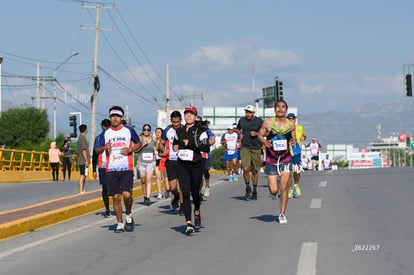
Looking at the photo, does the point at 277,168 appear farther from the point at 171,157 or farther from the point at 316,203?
the point at 316,203

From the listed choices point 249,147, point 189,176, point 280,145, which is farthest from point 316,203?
point 189,176

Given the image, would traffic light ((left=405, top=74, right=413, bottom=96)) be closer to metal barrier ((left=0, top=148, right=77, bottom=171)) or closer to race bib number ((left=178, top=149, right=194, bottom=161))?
metal barrier ((left=0, top=148, right=77, bottom=171))

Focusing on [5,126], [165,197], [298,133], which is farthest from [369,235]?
[5,126]

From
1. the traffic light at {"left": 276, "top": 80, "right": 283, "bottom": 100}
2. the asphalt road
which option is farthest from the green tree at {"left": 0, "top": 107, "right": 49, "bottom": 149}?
the asphalt road

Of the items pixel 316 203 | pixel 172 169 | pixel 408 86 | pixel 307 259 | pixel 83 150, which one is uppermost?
pixel 408 86

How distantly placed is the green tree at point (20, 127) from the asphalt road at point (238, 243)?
207ft

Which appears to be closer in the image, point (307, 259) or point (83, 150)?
point (307, 259)

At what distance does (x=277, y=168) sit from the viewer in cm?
1161

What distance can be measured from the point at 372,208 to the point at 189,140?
4292 mm

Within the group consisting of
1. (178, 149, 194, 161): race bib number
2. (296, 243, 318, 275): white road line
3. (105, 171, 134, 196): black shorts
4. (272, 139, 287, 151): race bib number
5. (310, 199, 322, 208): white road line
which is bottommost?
(296, 243, 318, 275): white road line

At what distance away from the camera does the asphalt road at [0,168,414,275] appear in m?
8.02

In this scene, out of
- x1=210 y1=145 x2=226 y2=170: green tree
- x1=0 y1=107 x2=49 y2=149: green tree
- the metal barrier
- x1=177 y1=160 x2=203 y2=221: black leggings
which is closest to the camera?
x1=177 y1=160 x2=203 y2=221: black leggings

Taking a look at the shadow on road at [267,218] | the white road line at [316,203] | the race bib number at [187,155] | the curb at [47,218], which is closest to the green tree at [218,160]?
the curb at [47,218]

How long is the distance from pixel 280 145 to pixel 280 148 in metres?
0.05
